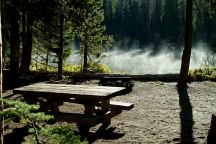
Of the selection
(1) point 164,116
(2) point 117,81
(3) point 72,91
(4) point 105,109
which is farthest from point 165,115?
(2) point 117,81

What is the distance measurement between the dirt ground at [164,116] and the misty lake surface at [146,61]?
4195 centimetres

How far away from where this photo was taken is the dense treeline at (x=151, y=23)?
108438 mm

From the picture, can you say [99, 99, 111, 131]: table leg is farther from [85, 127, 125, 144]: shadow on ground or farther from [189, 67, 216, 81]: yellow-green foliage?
[189, 67, 216, 81]: yellow-green foliage

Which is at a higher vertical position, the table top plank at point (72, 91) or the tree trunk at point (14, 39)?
the tree trunk at point (14, 39)

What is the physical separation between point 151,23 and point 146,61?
55.9m

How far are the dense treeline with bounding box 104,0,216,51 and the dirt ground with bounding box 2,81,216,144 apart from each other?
268ft

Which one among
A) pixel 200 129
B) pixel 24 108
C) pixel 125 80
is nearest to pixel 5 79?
pixel 125 80

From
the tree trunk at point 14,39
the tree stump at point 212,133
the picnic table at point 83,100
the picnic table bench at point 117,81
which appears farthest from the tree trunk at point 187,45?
the tree stump at point 212,133

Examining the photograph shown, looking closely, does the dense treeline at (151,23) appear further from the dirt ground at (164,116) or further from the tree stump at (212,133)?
the tree stump at (212,133)

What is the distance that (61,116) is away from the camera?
10133mm

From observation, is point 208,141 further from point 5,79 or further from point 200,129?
point 5,79

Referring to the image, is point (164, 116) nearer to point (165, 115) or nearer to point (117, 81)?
point (165, 115)

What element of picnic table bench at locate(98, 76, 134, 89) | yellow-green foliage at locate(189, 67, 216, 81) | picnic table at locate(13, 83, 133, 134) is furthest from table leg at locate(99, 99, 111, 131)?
yellow-green foliage at locate(189, 67, 216, 81)

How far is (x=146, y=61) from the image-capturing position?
75.4m
